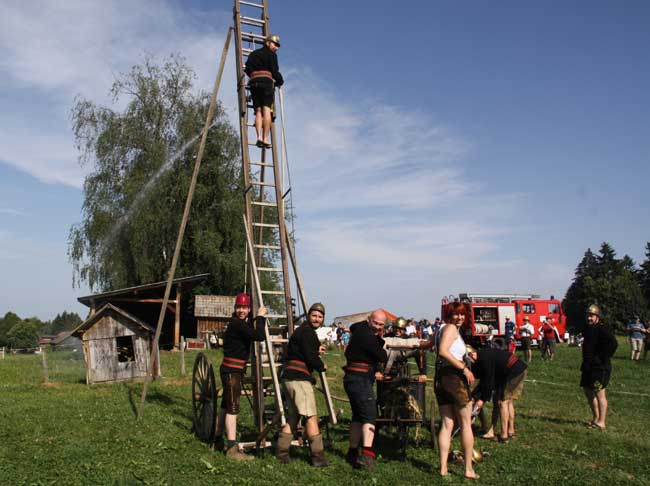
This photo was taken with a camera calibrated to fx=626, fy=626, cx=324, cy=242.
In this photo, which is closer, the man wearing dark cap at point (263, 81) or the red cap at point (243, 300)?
the red cap at point (243, 300)

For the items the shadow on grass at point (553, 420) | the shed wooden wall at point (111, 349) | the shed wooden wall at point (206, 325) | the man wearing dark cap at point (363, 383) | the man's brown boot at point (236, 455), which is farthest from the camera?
the shed wooden wall at point (206, 325)

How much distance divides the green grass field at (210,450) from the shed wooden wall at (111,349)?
2.25m

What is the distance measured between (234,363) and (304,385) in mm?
1104

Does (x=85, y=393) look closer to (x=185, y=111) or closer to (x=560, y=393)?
(x=560, y=393)

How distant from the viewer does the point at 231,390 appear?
27.1 ft

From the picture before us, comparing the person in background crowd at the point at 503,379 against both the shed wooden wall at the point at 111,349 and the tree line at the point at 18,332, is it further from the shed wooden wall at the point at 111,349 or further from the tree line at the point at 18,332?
the tree line at the point at 18,332


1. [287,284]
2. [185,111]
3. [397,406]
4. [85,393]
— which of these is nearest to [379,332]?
[397,406]

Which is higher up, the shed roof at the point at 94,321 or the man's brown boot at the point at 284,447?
the shed roof at the point at 94,321

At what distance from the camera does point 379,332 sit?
8016mm

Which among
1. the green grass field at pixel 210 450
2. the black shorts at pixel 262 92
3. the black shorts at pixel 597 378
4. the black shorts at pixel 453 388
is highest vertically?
the black shorts at pixel 262 92

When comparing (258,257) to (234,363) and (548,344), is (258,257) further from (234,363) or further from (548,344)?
(548,344)

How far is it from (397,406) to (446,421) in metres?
1.36

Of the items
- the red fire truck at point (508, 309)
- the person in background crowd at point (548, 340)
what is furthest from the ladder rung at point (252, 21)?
the red fire truck at point (508, 309)

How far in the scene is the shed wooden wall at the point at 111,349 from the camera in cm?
1667
